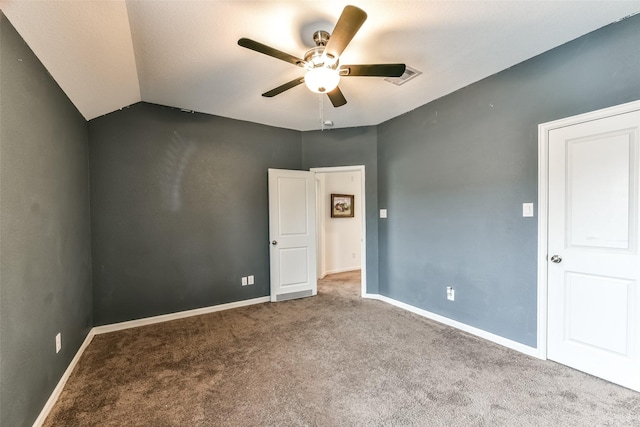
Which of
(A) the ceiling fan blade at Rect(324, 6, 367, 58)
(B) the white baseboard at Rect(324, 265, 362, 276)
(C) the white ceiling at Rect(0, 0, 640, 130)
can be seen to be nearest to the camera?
(A) the ceiling fan blade at Rect(324, 6, 367, 58)

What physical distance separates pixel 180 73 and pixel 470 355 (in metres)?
3.62

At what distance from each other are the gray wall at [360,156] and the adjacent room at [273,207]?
18cm

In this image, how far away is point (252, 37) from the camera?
2.11 meters

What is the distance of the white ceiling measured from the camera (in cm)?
179

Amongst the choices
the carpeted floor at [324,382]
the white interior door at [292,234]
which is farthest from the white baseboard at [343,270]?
the carpeted floor at [324,382]

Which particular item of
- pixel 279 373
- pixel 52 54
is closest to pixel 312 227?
pixel 279 373

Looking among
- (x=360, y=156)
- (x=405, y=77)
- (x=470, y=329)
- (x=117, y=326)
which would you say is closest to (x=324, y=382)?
(x=470, y=329)

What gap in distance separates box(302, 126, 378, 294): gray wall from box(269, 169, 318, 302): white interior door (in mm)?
393

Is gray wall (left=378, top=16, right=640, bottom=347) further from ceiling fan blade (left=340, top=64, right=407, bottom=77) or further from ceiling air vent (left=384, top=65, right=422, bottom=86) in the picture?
ceiling fan blade (left=340, top=64, right=407, bottom=77)

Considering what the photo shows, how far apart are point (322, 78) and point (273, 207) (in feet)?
8.28

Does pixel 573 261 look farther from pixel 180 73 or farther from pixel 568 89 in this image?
pixel 180 73

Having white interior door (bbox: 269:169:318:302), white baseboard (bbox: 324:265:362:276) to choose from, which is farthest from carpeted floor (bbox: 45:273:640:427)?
white baseboard (bbox: 324:265:362:276)

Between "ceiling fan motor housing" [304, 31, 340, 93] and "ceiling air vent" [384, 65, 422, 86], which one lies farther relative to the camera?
"ceiling air vent" [384, 65, 422, 86]

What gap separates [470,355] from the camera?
8.40 feet
